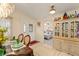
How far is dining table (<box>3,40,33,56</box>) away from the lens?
160 centimetres

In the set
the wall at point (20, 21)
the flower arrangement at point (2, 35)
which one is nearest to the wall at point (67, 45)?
→ the wall at point (20, 21)

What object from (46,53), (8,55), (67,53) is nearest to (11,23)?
(8,55)

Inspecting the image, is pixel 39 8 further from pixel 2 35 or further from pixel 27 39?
pixel 2 35

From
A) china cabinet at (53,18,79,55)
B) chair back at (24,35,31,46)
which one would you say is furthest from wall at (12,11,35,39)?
china cabinet at (53,18,79,55)

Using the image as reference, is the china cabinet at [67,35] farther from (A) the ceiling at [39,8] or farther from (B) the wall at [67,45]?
(A) the ceiling at [39,8]

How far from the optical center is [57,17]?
5.32 feet

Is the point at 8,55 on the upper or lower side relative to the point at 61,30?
lower

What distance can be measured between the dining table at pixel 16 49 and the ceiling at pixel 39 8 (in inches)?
13.4

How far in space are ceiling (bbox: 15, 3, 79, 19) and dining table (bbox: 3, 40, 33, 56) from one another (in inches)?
13.4

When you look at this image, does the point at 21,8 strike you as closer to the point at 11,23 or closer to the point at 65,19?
the point at 11,23

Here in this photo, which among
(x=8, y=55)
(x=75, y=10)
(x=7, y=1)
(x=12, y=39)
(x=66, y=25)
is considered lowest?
(x=8, y=55)

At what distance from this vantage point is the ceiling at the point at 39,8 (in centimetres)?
161

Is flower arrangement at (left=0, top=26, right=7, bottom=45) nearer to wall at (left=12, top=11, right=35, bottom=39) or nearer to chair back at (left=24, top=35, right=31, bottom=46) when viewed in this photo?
wall at (left=12, top=11, right=35, bottom=39)

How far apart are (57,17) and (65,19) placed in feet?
0.29
